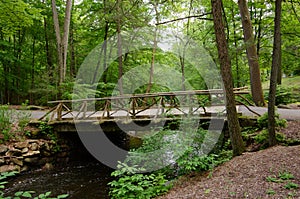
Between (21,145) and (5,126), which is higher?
(5,126)

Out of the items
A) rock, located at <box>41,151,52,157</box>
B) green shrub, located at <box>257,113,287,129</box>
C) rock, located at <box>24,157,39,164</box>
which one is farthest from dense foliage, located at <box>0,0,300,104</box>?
green shrub, located at <box>257,113,287,129</box>

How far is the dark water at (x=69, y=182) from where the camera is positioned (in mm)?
5844

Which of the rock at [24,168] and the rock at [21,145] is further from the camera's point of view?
the rock at [21,145]

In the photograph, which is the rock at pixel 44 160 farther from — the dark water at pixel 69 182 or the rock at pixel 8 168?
the rock at pixel 8 168

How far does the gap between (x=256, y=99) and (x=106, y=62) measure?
35.2 feet

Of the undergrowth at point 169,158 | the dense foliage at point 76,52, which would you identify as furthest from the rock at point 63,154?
the dense foliage at point 76,52

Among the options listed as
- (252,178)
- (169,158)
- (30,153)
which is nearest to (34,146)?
(30,153)

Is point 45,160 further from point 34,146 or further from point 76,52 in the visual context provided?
point 76,52

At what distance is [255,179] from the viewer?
3.62 meters

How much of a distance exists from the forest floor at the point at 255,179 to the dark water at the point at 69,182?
239 cm

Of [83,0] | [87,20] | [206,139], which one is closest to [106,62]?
[87,20]

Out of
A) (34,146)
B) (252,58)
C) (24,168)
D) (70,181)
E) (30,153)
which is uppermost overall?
(252,58)

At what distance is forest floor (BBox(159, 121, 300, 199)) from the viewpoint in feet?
10.5

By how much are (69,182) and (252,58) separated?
6.78 m
